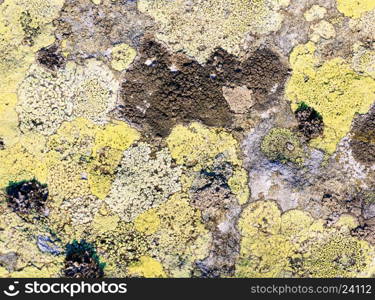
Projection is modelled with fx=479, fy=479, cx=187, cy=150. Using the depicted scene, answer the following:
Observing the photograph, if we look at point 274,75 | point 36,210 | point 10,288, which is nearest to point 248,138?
point 274,75

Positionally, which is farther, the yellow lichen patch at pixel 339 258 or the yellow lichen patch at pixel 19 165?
the yellow lichen patch at pixel 339 258

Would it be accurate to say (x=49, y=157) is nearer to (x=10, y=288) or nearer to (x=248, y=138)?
(x=10, y=288)

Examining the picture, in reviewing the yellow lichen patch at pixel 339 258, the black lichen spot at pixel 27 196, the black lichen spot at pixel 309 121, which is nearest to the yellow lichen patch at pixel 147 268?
the black lichen spot at pixel 27 196

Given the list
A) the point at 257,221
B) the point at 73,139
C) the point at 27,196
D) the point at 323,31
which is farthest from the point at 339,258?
the point at 27,196

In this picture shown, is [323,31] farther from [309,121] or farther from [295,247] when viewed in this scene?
[295,247]

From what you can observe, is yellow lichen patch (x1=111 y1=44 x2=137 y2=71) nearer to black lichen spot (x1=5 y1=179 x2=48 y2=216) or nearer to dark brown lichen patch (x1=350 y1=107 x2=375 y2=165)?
black lichen spot (x1=5 y1=179 x2=48 y2=216)

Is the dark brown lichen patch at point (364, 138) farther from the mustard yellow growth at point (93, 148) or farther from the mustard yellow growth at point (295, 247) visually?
the mustard yellow growth at point (93, 148)
